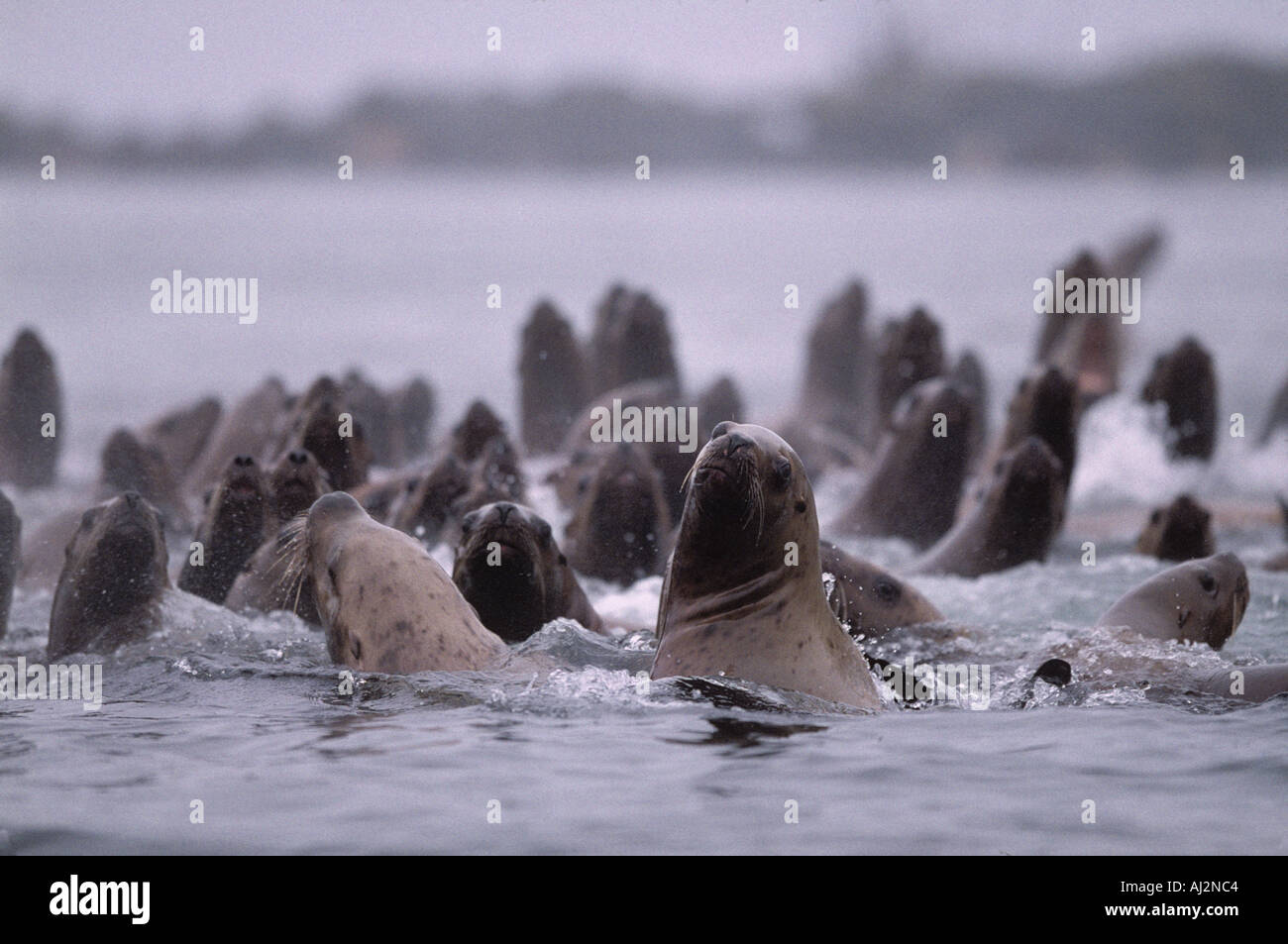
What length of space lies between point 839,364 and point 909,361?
150 inches

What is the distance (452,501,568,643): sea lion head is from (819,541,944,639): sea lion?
1.36 m

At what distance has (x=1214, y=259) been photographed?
55.8 metres

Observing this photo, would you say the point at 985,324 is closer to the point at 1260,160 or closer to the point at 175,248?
the point at 175,248

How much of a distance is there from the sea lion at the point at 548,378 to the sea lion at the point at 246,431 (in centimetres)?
244

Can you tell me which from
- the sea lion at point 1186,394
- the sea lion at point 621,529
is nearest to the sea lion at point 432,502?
the sea lion at point 621,529

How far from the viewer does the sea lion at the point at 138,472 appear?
13430mm

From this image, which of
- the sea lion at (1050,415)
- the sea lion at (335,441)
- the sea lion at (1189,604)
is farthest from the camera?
the sea lion at (1050,415)

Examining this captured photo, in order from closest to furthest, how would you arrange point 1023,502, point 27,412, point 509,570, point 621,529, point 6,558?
point 509,570, point 6,558, point 621,529, point 1023,502, point 27,412

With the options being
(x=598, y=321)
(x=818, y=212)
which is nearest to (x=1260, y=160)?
(x=818, y=212)

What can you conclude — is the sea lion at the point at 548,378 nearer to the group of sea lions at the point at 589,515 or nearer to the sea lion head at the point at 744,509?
the group of sea lions at the point at 589,515

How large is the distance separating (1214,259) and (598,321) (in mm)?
40354

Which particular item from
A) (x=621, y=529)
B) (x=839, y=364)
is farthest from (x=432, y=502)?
(x=839, y=364)

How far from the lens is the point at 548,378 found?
17.5 m

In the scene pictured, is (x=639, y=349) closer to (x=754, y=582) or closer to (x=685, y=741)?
(x=754, y=582)
